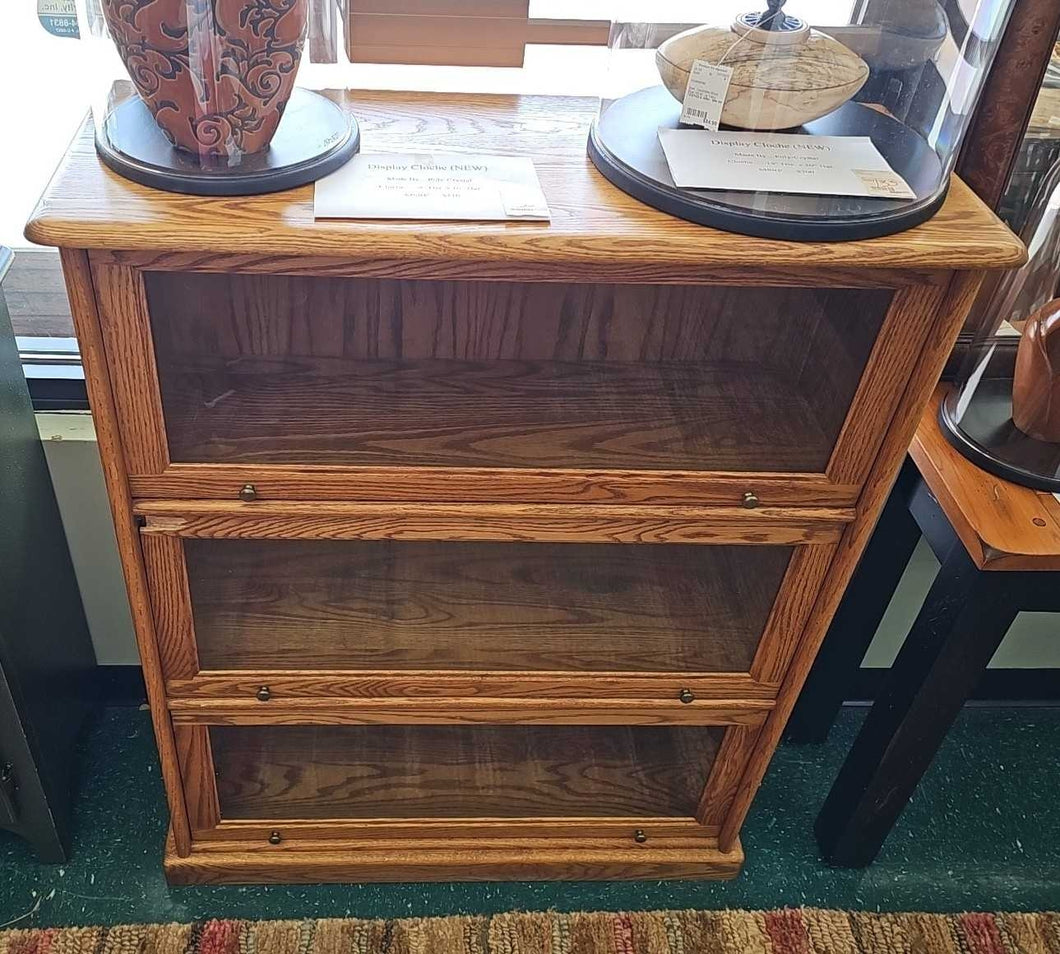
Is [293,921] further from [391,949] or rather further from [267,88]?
[267,88]

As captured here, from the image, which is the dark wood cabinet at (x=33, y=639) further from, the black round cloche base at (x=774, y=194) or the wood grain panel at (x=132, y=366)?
the black round cloche base at (x=774, y=194)

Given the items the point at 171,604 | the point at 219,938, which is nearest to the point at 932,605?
the point at 171,604

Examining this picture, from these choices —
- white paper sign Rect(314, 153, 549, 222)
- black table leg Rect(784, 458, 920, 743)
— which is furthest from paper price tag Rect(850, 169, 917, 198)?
black table leg Rect(784, 458, 920, 743)

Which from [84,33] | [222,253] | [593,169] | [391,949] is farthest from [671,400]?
[391,949]

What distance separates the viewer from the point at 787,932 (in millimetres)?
1279

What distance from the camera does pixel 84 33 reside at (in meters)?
0.88

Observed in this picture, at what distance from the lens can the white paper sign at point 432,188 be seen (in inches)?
30.3

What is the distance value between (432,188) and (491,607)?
478mm

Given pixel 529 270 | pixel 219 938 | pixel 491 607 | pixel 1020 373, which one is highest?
pixel 529 270

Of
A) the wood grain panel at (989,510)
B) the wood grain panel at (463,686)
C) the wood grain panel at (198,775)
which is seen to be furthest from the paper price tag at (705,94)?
the wood grain panel at (198,775)

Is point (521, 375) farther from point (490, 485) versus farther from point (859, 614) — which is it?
point (859, 614)

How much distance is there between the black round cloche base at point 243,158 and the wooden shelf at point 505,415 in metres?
0.18

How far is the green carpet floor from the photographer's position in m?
1.26

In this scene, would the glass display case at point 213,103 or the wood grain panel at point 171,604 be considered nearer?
the glass display case at point 213,103
